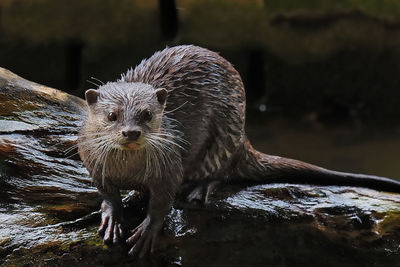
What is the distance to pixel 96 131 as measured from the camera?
5.60 feet

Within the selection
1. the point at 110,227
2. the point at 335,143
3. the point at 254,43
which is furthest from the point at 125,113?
the point at 254,43

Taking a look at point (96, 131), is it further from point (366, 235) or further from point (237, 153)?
point (366, 235)

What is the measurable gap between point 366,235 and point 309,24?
9.93 feet

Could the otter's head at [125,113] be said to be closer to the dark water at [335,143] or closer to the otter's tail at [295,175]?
the otter's tail at [295,175]

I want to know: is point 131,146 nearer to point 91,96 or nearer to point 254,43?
point 91,96

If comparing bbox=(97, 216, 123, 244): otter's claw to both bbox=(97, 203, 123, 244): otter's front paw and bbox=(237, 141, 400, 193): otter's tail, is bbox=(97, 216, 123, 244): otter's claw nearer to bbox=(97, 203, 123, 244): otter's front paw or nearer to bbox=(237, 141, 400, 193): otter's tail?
bbox=(97, 203, 123, 244): otter's front paw

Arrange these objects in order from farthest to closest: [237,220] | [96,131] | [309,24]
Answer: [309,24] → [237,220] → [96,131]

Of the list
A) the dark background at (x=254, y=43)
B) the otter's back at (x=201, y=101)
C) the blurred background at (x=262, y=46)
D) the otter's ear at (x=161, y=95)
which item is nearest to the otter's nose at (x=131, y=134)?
the otter's ear at (x=161, y=95)

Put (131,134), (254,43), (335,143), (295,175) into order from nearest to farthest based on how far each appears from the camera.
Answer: (131,134) < (295,175) < (335,143) < (254,43)

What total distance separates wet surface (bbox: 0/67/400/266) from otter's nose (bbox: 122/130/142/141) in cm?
40

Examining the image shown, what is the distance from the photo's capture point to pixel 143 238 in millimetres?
1791

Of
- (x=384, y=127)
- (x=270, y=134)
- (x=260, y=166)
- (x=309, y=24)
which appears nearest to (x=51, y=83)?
(x=270, y=134)

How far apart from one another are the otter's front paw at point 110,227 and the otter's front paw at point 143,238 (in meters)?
0.04

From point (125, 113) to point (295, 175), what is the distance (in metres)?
0.80
